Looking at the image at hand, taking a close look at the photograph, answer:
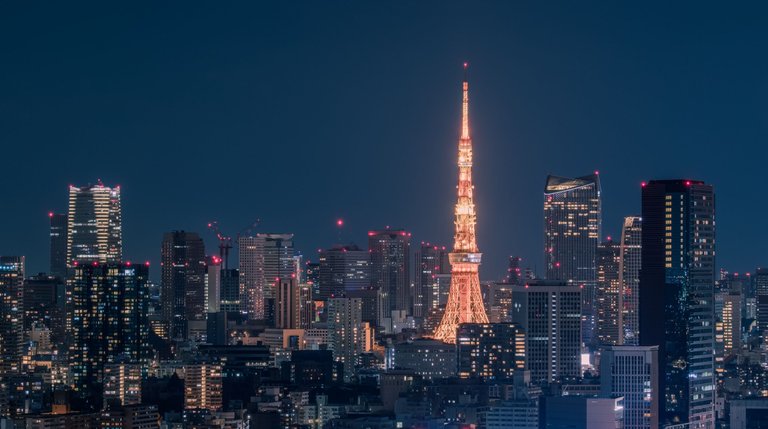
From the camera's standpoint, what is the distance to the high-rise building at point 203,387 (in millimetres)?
49719

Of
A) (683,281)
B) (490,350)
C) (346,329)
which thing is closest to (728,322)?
Result: (490,350)

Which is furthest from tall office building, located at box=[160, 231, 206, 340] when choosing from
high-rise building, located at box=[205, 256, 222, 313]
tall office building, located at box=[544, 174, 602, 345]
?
tall office building, located at box=[544, 174, 602, 345]

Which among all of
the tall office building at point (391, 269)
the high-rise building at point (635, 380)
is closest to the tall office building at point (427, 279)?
the tall office building at point (391, 269)

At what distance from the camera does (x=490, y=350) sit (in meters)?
57.2

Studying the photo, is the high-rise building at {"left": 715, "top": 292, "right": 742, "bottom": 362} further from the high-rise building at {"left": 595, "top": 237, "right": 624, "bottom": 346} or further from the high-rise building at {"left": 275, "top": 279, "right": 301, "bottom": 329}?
the high-rise building at {"left": 275, "top": 279, "right": 301, "bottom": 329}

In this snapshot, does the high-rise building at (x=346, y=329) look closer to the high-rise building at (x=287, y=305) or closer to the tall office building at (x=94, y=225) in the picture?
the high-rise building at (x=287, y=305)

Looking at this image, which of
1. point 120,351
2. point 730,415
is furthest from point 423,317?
point 730,415

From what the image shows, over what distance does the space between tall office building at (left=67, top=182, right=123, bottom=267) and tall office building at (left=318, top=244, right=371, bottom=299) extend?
874 centimetres

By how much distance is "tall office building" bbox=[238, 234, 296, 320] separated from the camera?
258 feet

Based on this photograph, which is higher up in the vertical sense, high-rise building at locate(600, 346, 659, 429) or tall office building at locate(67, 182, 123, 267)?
tall office building at locate(67, 182, 123, 267)

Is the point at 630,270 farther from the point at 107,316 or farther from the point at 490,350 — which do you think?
the point at 107,316

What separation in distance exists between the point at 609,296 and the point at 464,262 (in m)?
5.48

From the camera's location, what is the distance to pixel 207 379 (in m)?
51.4

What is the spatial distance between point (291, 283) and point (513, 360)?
18288mm
